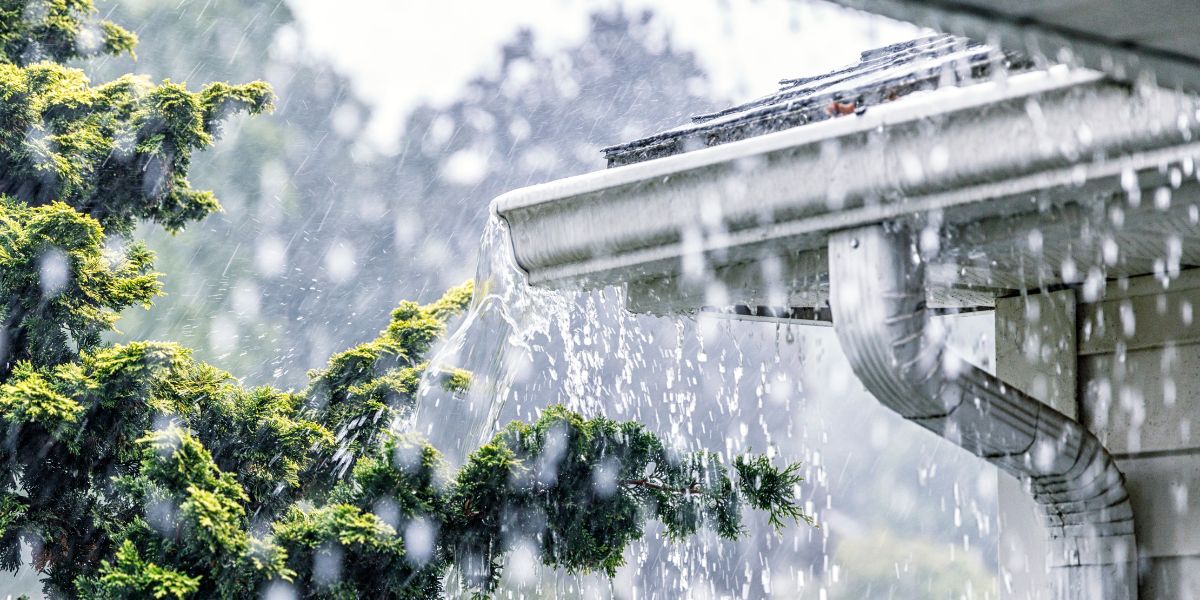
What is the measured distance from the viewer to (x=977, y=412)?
2916mm

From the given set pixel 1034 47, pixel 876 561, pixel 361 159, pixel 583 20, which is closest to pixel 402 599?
pixel 1034 47

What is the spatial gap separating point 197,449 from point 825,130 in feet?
10.0

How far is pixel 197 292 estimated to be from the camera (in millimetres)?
14266

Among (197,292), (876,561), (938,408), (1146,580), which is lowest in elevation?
(1146,580)

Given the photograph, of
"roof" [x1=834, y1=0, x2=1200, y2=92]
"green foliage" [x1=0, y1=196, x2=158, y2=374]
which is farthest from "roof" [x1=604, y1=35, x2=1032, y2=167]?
"green foliage" [x1=0, y1=196, x2=158, y2=374]

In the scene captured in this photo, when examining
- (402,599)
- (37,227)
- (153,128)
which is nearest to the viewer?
(402,599)

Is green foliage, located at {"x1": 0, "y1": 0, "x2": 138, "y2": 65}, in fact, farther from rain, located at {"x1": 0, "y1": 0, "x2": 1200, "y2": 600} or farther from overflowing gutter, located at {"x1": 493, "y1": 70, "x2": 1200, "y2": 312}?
overflowing gutter, located at {"x1": 493, "y1": 70, "x2": 1200, "y2": 312}

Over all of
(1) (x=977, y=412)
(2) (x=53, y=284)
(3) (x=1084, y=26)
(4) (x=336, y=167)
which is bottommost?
(1) (x=977, y=412)

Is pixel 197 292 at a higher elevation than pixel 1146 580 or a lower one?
higher

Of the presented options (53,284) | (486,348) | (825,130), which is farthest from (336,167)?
(825,130)

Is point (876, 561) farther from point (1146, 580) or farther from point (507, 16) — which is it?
point (1146, 580)

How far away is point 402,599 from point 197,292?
9.99m

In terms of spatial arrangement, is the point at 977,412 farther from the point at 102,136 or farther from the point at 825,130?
the point at 102,136

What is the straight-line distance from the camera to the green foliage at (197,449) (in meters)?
4.87
